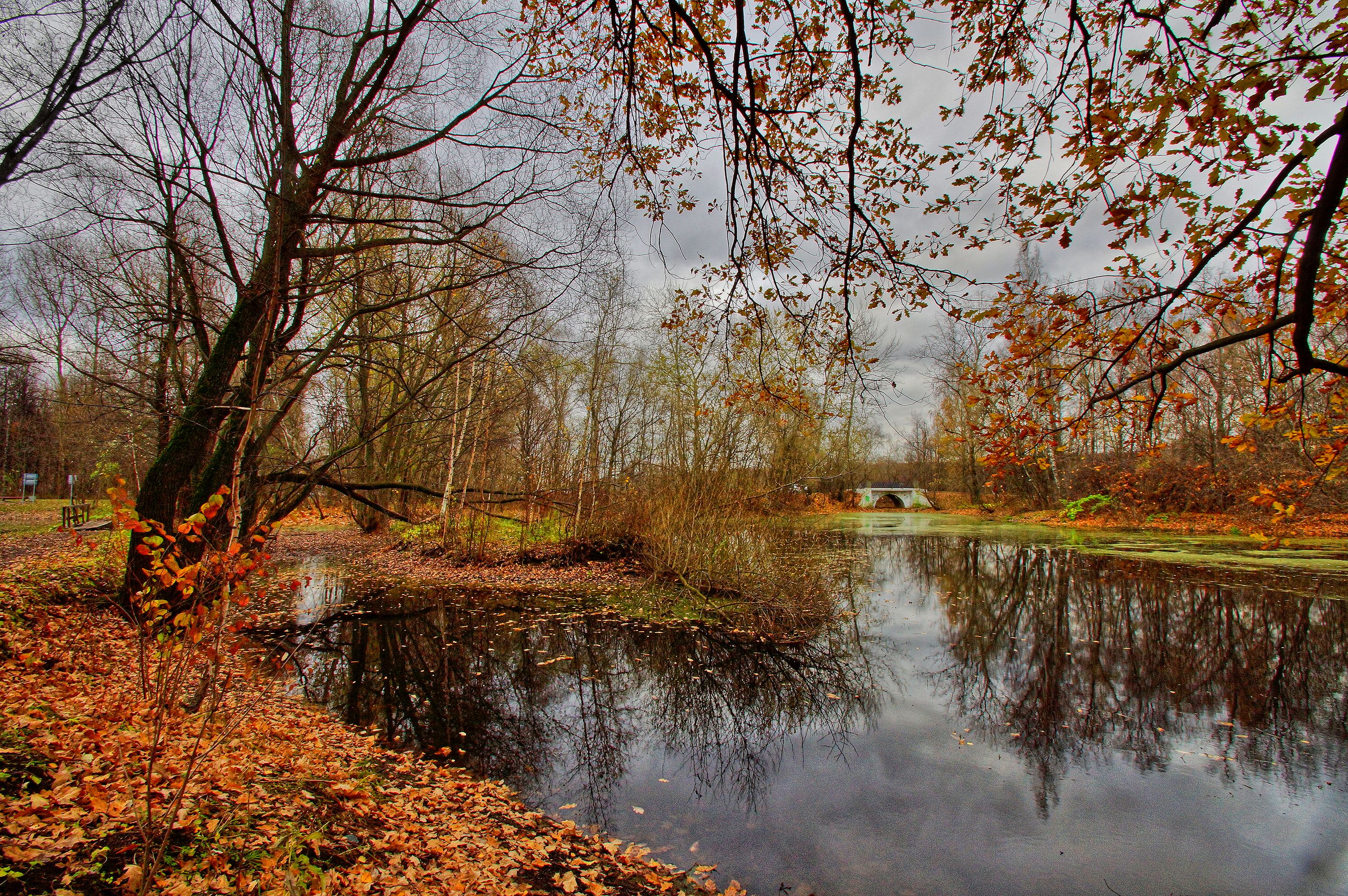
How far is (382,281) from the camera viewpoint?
10734 mm

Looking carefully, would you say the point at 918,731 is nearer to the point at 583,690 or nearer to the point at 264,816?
the point at 583,690

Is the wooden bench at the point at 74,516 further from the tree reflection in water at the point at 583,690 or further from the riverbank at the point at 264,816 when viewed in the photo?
the riverbank at the point at 264,816

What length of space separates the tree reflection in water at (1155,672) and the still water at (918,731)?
41 mm

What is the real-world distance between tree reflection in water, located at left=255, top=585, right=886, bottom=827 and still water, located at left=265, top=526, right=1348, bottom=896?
0.12ft

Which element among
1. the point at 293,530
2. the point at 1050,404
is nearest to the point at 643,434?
the point at 1050,404

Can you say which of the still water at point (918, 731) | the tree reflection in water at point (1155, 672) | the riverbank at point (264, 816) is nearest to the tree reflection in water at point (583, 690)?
the still water at point (918, 731)

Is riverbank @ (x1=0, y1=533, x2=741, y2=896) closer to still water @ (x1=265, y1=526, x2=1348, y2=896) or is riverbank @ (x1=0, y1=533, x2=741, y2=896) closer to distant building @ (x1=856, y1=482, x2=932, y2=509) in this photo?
still water @ (x1=265, y1=526, x2=1348, y2=896)

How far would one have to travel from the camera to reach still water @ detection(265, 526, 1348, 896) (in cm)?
421

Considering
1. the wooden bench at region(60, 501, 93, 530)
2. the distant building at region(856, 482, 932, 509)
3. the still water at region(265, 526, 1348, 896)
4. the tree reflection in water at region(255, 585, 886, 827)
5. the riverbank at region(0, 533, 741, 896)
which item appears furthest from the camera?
the distant building at region(856, 482, 932, 509)

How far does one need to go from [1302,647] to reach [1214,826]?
19.7 ft

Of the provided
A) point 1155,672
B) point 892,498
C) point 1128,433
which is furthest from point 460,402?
point 892,498

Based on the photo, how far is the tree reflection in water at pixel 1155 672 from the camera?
5.62 meters

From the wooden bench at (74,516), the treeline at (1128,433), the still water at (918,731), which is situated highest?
the treeline at (1128,433)

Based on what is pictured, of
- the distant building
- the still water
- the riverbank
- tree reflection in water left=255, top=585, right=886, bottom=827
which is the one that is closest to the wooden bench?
the still water
